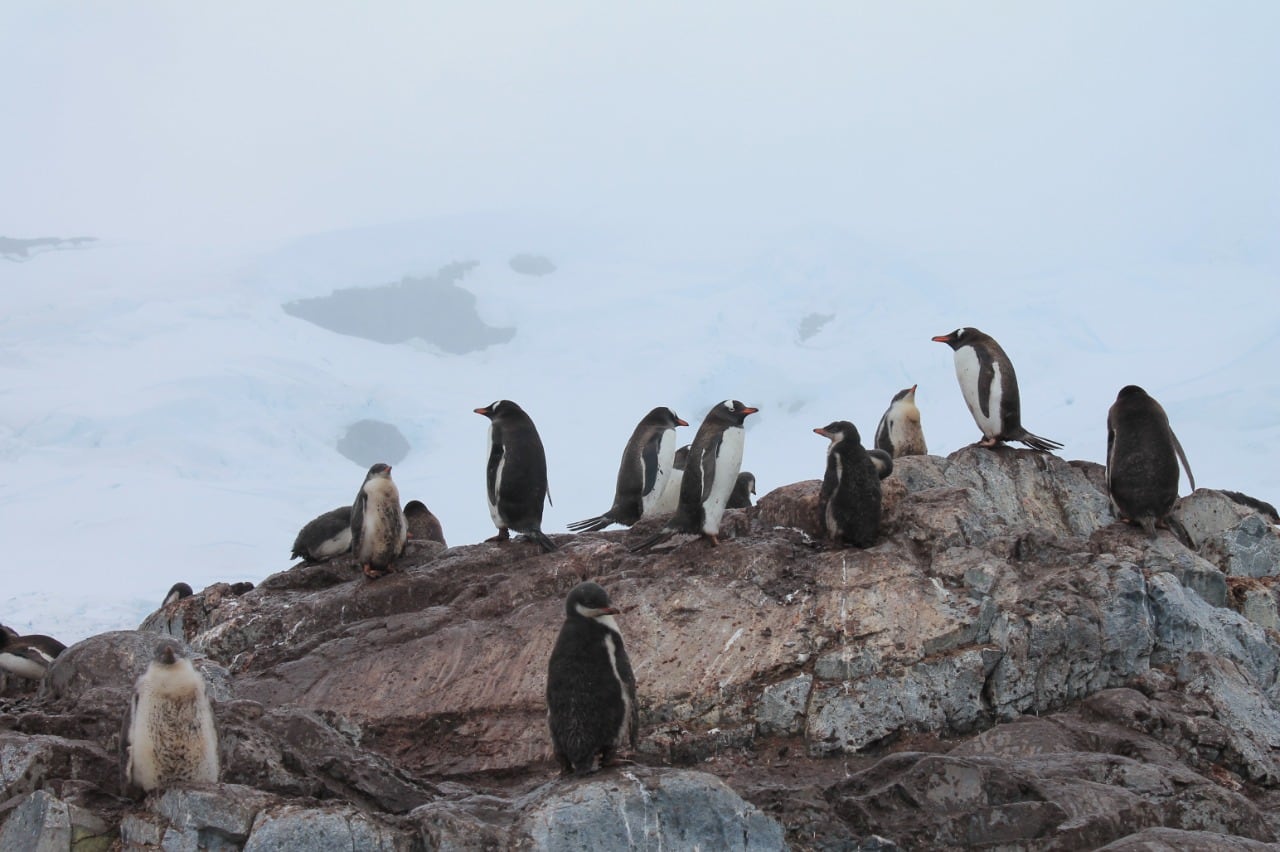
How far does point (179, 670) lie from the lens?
5.86 meters

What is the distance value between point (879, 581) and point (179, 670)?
185 inches

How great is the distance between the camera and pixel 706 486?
32.2 ft

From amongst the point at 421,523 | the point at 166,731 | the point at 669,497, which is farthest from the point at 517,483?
the point at 166,731

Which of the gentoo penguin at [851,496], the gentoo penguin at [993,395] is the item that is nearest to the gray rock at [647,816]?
the gentoo penguin at [851,496]

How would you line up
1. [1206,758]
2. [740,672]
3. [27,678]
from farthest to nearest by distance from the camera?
1. [27,678]
2. [740,672]
3. [1206,758]

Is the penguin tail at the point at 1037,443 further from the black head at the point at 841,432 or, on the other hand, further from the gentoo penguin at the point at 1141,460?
the black head at the point at 841,432

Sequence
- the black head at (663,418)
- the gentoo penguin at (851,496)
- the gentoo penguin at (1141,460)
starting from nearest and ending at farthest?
the gentoo penguin at (851,496) → the gentoo penguin at (1141,460) → the black head at (663,418)

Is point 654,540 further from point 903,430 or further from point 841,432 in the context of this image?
point 903,430

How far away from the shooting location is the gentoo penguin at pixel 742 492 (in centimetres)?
1325

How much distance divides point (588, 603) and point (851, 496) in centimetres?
342

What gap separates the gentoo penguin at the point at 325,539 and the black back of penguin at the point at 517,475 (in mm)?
1345

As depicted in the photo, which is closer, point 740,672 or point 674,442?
point 740,672

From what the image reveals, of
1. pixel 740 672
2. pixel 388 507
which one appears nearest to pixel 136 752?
pixel 740 672

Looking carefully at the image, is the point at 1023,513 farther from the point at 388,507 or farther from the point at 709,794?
the point at 709,794
